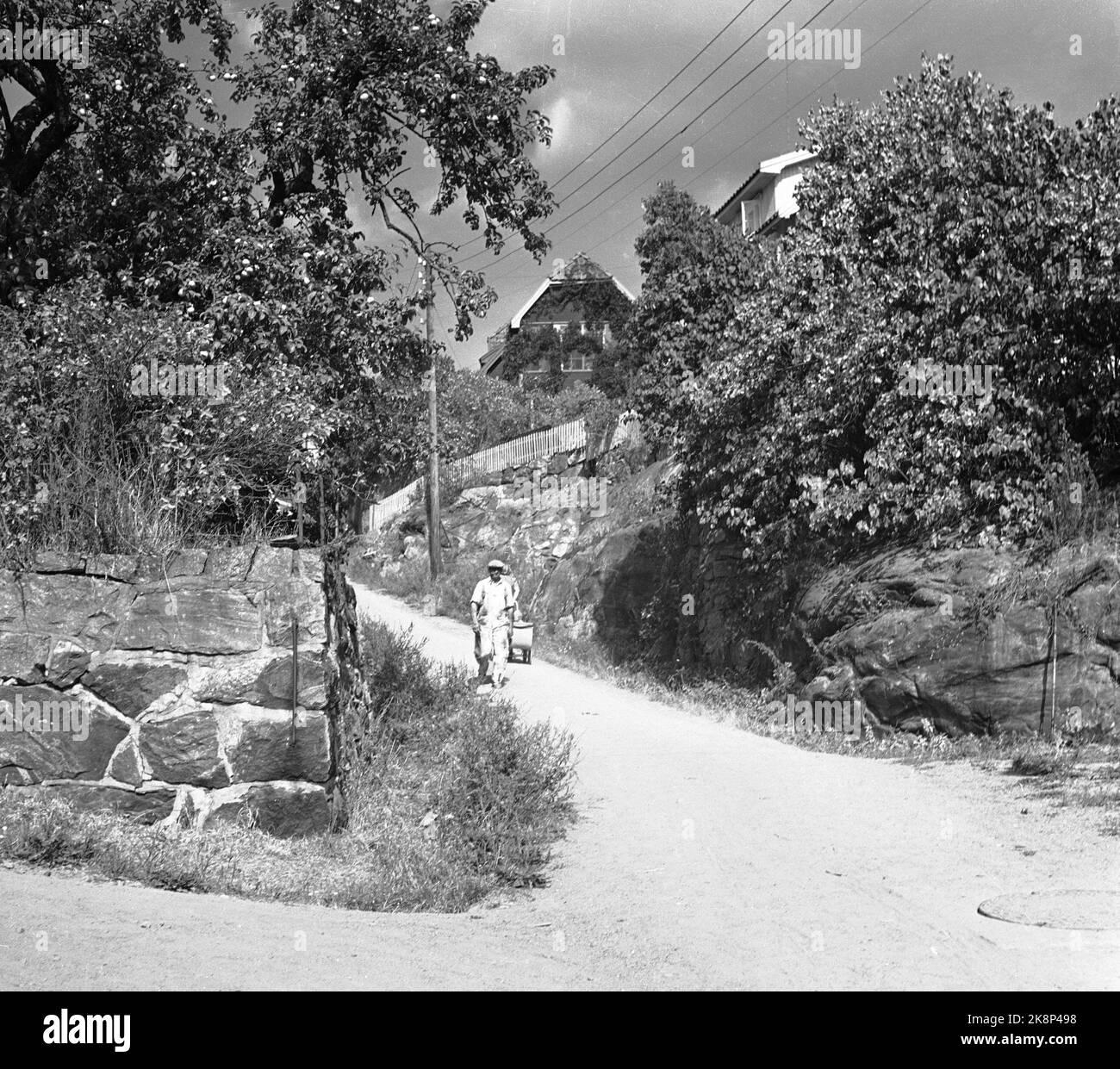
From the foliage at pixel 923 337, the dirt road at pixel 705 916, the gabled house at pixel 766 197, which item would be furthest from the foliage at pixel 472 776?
the gabled house at pixel 766 197

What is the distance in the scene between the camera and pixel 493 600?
1514 cm

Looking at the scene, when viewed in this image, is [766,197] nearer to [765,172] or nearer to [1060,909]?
[765,172]

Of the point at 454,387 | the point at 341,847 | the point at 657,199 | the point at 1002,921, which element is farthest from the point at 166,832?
the point at 454,387

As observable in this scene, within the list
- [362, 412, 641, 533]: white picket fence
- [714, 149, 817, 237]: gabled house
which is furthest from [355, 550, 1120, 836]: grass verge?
[714, 149, 817, 237]: gabled house

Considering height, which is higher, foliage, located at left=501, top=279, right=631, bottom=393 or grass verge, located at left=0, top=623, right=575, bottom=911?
foliage, located at left=501, top=279, right=631, bottom=393

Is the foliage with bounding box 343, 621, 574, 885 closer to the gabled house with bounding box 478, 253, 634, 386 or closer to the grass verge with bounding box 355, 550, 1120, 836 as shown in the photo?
the grass verge with bounding box 355, 550, 1120, 836

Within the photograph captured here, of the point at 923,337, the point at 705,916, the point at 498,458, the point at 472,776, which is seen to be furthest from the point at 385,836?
the point at 498,458

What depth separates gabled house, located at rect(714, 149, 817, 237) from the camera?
4181cm

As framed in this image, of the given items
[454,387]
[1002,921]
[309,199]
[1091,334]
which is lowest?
[1002,921]

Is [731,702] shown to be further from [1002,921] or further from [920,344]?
[1002,921]

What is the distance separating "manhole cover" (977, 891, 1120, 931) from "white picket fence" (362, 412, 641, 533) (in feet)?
96.1

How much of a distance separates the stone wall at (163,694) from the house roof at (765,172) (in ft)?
120
